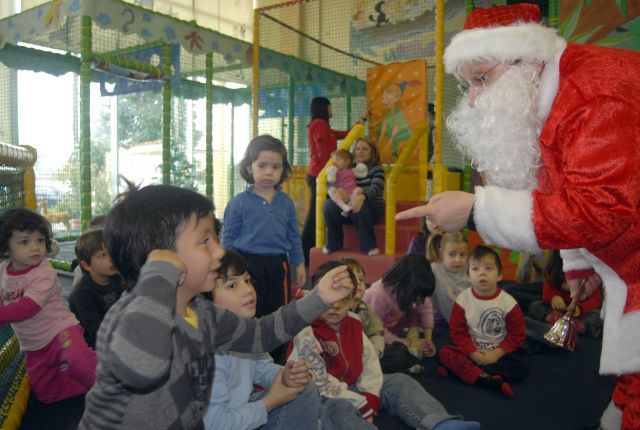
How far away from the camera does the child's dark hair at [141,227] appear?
1234 millimetres

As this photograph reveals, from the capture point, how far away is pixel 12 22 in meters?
4.85

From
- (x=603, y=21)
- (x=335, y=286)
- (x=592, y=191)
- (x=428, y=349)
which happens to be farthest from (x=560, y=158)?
(x=603, y=21)

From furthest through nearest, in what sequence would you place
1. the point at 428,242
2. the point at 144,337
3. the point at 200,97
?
the point at 200,97, the point at 428,242, the point at 144,337

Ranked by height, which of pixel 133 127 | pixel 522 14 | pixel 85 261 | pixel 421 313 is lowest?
pixel 421 313

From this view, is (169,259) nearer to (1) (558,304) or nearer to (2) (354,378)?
(2) (354,378)

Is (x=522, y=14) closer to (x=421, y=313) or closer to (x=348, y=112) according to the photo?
(x=421, y=313)

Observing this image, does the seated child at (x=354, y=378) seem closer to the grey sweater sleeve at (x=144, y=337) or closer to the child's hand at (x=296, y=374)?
the child's hand at (x=296, y=374)

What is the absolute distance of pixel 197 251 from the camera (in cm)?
126

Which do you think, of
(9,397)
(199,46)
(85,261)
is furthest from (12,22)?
(9,397)

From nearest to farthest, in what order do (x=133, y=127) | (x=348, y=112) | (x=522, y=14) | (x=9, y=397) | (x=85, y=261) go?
(x=522, y=14), (x=9, y=397), (x=85, y=261), (x=348, y=112), (x=133, y=127)

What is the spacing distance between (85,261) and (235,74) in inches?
208

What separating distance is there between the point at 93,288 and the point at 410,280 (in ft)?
5.40

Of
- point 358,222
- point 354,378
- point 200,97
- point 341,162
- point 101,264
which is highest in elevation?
point 200,97

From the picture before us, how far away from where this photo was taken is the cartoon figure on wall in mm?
5148
